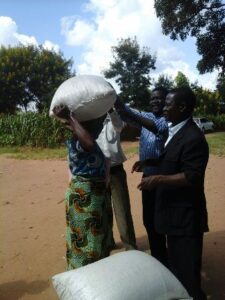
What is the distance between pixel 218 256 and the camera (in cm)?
400

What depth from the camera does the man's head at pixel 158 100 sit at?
3441 millimetres

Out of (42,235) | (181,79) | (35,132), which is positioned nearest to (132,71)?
(181,79)

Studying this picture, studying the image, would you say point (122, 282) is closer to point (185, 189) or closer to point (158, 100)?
point (185, 189)

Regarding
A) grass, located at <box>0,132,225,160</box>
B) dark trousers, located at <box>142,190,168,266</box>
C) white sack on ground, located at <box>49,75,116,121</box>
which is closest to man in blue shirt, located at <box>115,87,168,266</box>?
dark trousers, located at <box>142,190,168,266</box>

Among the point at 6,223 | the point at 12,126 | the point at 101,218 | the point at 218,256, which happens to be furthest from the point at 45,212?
the point at 12,126

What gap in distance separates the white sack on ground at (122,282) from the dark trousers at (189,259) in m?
0.49

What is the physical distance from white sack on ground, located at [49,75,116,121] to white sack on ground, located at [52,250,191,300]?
905 millimetres

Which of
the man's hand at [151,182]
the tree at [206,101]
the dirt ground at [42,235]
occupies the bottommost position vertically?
the dirt ground at [42,235]

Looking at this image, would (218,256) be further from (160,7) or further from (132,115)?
(160,7)

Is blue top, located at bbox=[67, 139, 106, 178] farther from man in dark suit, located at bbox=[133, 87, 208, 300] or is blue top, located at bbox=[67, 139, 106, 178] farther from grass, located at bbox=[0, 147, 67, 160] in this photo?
grass, located at bbox=[0, 147, 67, 160]

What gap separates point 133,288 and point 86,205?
638 millimetres

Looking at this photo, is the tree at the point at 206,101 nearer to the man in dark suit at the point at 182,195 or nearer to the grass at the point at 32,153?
the grass at the point at 32,153

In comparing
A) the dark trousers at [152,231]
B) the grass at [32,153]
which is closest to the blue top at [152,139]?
the dark trousers at [152,231]

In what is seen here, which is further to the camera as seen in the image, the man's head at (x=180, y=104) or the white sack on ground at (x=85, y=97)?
the man's head at (x=180, y=104)
